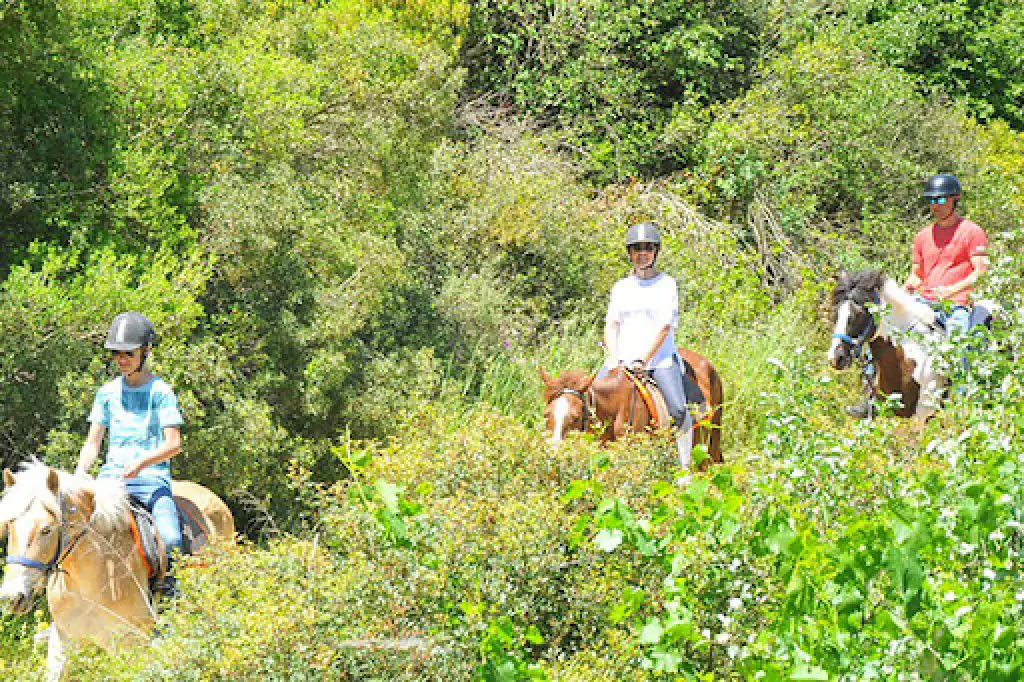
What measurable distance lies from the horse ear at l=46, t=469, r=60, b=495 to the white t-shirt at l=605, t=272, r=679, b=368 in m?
4.74

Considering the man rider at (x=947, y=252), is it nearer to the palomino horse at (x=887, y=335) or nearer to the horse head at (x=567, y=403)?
the palomino horse at (x=887, y=335)

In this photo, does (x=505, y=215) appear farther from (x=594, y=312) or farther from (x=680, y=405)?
(x=680, y=405)

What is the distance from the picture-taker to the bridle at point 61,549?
5.64m

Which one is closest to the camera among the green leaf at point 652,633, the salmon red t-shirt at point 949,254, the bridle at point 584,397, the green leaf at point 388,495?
the green leaf at point 652,633

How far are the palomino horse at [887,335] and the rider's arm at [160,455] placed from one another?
18.5 ft

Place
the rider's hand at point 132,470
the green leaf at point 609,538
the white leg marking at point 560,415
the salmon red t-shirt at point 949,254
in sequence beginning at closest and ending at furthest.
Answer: the green leaf at point 609,538
the rider's hand at point 132,470
the white leg marking at point 560,415
the salmon red t-shirt at point 949,254

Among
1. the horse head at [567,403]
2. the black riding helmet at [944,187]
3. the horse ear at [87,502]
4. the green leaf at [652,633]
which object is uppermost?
the green leaf at [652,633]

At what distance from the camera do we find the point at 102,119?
9758 mm

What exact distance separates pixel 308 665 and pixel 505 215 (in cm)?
954

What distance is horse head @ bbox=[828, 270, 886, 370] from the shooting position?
993 centimetres

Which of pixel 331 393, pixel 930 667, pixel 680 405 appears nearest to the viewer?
pixel 930 667

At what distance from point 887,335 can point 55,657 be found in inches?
275

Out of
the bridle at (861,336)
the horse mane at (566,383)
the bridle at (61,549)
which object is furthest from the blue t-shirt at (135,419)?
the bridle at (861,336)

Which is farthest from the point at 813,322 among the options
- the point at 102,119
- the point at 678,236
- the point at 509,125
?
the point at 102,119
